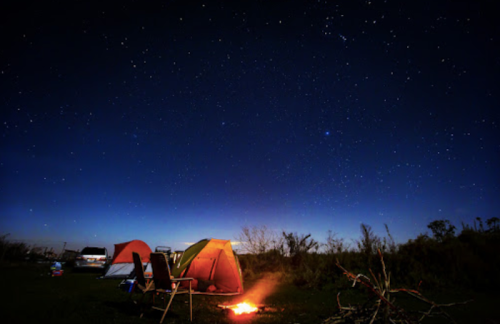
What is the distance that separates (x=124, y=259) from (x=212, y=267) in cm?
701

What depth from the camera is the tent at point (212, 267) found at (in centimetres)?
1038

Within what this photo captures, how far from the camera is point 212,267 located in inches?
429

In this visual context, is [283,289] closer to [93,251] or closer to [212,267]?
[212,267]

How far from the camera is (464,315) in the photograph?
714 centimetres

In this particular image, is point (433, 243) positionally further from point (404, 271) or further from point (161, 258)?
point (161, 258)

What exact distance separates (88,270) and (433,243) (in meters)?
20.5

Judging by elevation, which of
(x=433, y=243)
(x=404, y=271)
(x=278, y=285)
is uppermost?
A: (x=433, y=243)

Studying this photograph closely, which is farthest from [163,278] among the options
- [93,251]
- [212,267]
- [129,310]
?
[93,251]

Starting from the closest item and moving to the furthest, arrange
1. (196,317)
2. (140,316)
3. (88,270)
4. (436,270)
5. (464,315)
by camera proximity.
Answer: (140,316)
(196,317)
(464,315)
(436,270)
(88,270)

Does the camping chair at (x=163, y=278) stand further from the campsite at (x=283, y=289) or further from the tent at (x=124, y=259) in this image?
the tent at (x=124, y=259)

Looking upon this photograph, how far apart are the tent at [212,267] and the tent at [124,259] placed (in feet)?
12.3

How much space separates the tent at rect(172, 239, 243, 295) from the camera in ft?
34.0

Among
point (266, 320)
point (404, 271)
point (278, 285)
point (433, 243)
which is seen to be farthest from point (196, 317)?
point (433, 243)

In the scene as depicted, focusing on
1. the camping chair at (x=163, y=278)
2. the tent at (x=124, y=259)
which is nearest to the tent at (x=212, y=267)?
the tent at (x=124, y=259)
